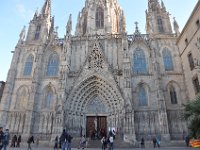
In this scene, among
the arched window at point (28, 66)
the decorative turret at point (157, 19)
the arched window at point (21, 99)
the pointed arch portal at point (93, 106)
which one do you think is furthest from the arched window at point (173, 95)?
the arched window at point (28, 66)

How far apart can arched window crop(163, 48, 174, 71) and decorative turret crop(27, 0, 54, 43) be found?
19.1 metres

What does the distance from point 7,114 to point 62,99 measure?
326 inches

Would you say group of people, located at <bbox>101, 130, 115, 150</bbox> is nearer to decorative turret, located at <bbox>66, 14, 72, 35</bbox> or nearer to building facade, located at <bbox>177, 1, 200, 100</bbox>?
building facade, located at <bbox>177, 1, 200, 100</bbox>

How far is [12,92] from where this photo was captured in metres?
27.3

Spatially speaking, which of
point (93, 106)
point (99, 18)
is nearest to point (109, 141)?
point (93, 106)

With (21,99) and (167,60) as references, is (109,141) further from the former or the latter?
(167,60)

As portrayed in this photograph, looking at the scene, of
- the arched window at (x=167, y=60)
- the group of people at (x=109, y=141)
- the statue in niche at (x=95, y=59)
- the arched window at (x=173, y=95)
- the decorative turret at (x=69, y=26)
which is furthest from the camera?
the decorative turret at (x=69, y=26)

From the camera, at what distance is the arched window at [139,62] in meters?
27.1

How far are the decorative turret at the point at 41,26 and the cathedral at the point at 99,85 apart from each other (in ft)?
0.97

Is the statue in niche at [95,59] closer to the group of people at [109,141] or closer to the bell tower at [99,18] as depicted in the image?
the bell tower at [99,18]

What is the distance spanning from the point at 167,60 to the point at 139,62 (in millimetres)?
4064

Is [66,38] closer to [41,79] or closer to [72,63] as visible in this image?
[72,63]

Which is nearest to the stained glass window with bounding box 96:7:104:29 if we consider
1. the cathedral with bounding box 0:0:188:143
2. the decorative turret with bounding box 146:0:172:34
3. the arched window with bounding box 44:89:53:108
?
the cathedral with bounding box 0:0:188:143

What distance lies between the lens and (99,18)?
3503 cm
